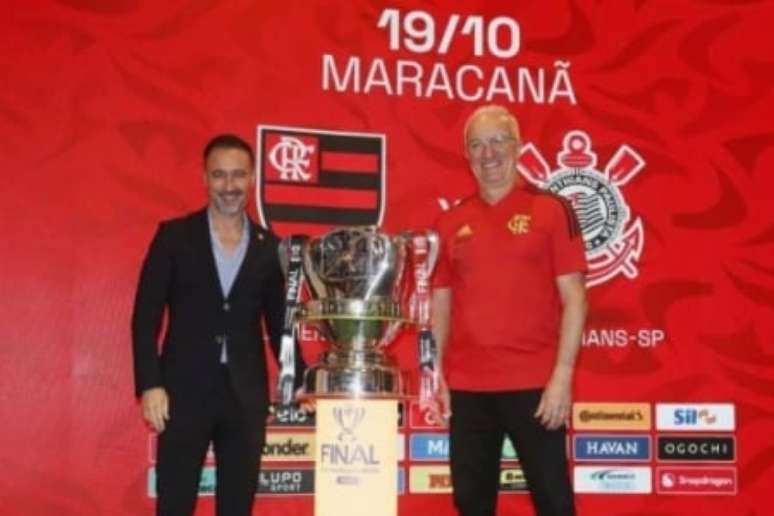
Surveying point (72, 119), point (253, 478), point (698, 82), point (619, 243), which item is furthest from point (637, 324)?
point (72, 119)

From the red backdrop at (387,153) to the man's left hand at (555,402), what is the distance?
0.91 m

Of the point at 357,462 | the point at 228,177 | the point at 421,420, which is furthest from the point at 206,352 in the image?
the point at 357,462

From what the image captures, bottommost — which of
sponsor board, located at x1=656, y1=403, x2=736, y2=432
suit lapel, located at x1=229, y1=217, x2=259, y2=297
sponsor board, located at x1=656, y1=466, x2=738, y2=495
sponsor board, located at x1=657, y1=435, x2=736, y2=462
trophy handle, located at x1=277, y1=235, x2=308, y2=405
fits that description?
sponsor board, located at x1=656, y1=466, x2=738, y2=495

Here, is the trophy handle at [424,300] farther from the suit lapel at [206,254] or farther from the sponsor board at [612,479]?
the sponsor board at [612,479]

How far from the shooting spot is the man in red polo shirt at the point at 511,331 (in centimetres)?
265

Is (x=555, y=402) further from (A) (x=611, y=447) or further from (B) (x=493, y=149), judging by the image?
(A) (x=611, y=447)

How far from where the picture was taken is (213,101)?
3.35 m

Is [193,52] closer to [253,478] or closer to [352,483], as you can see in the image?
[253,478]

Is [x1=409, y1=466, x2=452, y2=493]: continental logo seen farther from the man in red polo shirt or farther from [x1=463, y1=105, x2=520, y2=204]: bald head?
[x1=463, y1=105, x2=520, y2=204]: bald head

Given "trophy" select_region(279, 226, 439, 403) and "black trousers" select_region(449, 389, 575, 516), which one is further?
"black trousers" select_region(449, 389, 575, 516)

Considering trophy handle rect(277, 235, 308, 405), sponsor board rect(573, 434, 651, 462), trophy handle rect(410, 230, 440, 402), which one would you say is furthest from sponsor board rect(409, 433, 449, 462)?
trophy handle rect(277, 235, 308, 405)

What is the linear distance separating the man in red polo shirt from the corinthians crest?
0.90m

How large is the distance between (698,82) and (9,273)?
2.41 m

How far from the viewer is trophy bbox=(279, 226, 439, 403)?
1616 millimetres
